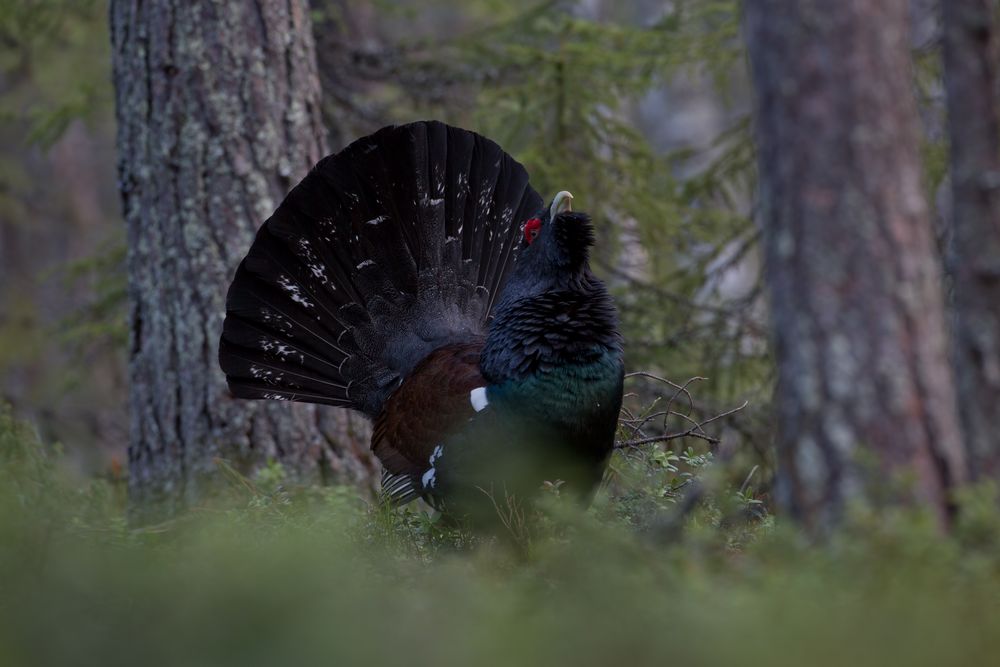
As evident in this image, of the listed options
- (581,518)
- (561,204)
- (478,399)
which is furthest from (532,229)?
(581,518)

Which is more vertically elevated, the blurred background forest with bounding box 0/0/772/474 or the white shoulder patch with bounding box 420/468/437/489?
the blurred background forest with bounding box 0/0/772/474

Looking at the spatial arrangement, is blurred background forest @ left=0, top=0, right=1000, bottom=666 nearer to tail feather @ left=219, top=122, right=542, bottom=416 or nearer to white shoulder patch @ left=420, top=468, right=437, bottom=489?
white shoulder patch @ left=420, top=468, right=437, bottom=489

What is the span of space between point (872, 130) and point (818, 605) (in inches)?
45.2

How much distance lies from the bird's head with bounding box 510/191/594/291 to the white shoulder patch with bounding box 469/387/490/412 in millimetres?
576

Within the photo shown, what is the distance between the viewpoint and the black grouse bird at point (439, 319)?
436 centimetres

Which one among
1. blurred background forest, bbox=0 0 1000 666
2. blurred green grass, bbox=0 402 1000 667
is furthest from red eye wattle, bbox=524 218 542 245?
blurred green grass, bbox=0 402 1000 667

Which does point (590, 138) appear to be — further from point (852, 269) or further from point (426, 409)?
point (852, 269)

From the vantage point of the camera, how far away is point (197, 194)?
5848 mm

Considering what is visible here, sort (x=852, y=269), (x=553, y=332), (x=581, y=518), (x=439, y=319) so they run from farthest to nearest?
1. (x=439, y=319)
2. (x=553, y=332)
3. (x=581, y=518)
4. (x=852, y=269)

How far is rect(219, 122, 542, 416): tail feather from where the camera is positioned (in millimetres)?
5398

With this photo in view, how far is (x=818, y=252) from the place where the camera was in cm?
250

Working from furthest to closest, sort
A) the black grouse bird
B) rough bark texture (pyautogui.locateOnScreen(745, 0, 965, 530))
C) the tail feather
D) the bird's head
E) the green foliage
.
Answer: the green foliage < the tail feather < the bird's head < the black grouse bird < rough bark texture (pyautogui.locateOnScreen(745, 0, 965, 530))

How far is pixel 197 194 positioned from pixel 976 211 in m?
4.46

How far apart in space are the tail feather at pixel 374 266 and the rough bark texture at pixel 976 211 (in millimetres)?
3292
